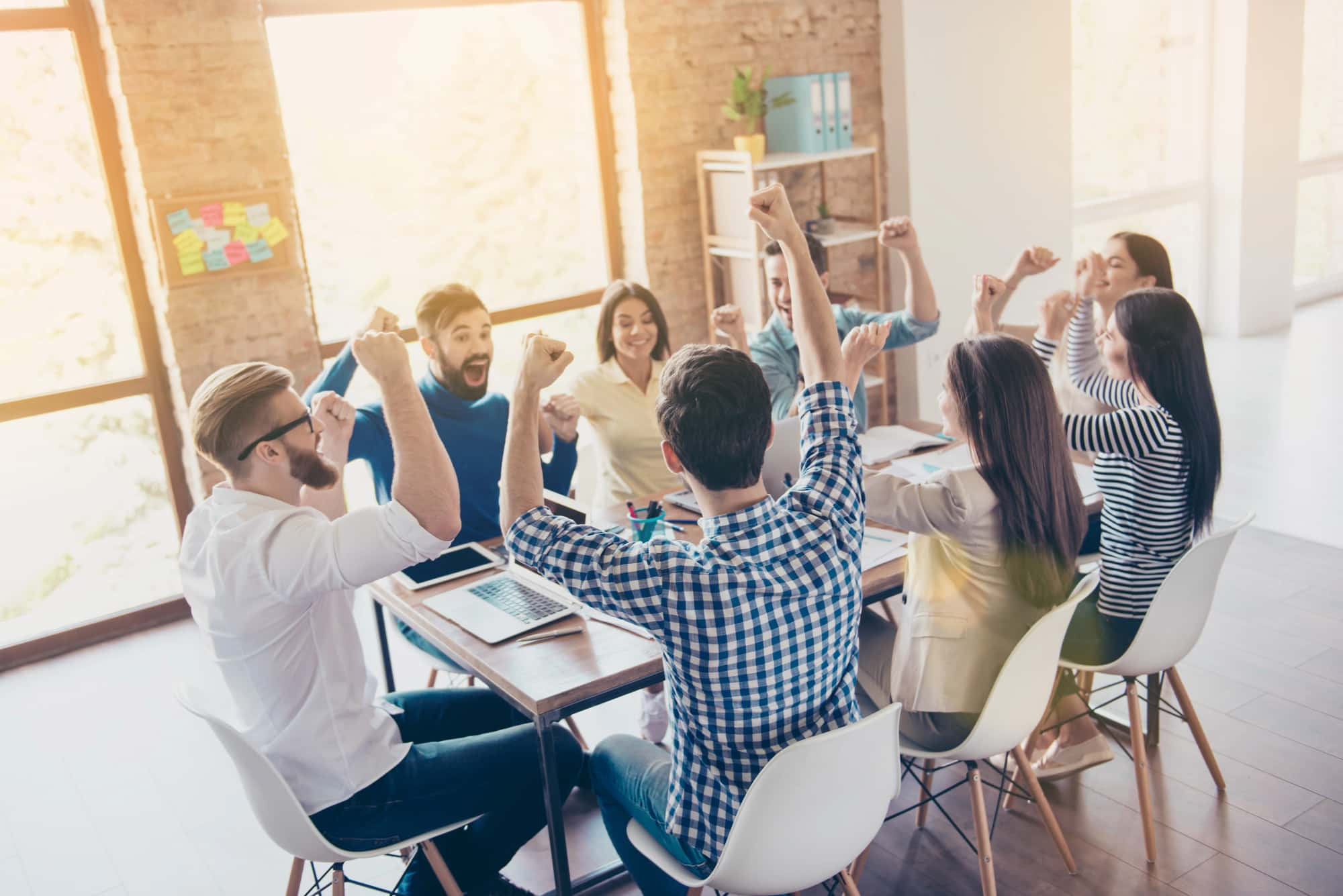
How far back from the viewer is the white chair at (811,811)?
6.29ft

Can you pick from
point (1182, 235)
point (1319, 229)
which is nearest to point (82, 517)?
point (1182, 235)

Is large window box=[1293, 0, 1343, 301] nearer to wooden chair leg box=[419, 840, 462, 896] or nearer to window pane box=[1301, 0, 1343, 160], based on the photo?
window pane box=[1301, 0, 1343, 160]

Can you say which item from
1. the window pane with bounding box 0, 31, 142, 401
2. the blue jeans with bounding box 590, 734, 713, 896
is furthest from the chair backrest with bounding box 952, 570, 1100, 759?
the window pane with bounding box 0, 31, 142, 401

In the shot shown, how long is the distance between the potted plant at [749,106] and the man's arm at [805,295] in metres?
3.16

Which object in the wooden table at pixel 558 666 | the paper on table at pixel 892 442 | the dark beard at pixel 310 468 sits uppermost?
the dark beard at pixel 310 468

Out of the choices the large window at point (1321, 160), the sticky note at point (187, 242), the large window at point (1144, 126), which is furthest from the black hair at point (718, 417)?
the large window at point (1321, 160)

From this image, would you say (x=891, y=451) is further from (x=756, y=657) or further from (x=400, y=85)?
(x=400, y=85)

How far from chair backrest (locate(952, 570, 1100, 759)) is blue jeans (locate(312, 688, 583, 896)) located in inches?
35.0

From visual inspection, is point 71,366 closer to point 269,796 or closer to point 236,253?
point 236,253

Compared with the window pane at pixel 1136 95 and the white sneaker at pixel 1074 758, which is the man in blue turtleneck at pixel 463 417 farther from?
the window pane at pixel 1136 95

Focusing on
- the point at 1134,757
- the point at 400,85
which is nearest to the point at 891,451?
the point at 1134,757

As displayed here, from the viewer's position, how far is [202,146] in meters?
4.34

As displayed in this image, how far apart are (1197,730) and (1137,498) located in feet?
2.25

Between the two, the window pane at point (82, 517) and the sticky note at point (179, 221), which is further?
the window pane at point (82, 517)
